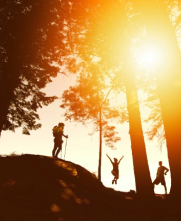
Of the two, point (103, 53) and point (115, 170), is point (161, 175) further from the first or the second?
point (103, 53)

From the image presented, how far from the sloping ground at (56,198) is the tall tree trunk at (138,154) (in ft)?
1.93

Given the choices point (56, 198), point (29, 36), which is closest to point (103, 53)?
point (29, 36)

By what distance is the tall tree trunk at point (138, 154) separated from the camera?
692 centimetres

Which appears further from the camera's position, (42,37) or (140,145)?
(42,37)

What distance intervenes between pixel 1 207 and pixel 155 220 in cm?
389

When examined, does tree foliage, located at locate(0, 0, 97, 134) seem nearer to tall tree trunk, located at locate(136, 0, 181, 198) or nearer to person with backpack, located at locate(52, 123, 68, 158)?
person with backpack, located at locate(52, 123, 68, 158)

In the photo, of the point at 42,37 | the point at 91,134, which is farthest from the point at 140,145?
the point at 91,134

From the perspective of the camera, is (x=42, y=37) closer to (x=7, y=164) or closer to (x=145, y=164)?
(x=7, y=164)

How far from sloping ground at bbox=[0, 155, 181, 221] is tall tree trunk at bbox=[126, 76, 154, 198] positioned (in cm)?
59

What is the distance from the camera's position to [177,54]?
4.89 m

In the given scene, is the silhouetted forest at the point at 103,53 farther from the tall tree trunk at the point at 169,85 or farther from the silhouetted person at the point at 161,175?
the silhouetted person at the point at 161,175

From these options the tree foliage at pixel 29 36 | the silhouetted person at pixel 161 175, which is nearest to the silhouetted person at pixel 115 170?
the silhouetted person at pixel 161 175

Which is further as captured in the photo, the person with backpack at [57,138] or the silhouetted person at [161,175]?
the silhouetted person at [161,175]

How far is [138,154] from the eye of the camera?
746cm
